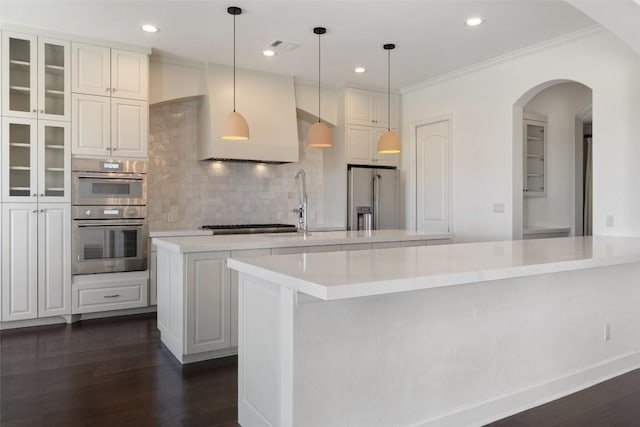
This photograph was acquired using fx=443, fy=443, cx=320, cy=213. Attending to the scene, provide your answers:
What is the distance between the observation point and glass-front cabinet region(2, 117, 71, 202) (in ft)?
13.3

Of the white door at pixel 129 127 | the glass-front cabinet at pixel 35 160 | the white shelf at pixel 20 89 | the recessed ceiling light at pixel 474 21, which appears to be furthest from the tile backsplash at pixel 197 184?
the recessed ceiling light at pixel 474 21

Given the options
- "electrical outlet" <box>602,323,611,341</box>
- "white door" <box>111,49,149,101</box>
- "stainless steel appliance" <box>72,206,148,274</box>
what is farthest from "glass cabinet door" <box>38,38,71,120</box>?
"electrical outlet" <box>602,323,611,341</box>

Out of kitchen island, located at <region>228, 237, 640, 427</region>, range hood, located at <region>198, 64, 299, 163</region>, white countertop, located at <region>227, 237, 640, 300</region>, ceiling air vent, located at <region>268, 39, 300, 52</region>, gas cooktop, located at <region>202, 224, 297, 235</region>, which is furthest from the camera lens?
range hood, located at <region>198, 64, 299, 163</region>

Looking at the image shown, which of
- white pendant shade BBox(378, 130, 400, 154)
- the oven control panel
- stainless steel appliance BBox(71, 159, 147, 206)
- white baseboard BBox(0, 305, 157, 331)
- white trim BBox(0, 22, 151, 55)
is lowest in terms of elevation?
white baseboard BBox(0, 305, 157, 331)

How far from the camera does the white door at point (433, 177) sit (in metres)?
5.76

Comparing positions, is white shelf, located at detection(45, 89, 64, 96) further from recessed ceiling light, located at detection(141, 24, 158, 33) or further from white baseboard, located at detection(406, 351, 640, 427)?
white baseboard, located at detection(406, 351, 640, 427)

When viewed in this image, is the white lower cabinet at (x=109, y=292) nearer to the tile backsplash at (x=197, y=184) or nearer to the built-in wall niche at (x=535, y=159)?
the tile backsplash at (x=197, y=184)

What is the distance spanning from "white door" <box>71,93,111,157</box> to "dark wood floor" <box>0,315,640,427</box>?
1.87m

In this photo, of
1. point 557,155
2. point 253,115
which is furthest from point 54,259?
point 557,155

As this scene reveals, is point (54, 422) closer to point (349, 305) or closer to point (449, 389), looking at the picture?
point (349, 305)

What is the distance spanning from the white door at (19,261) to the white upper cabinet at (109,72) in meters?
1.29

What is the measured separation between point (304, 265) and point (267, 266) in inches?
6.6

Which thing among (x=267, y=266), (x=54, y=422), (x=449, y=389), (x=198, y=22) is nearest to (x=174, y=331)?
(x=54, y=422)

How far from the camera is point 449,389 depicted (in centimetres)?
227
